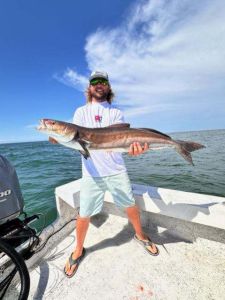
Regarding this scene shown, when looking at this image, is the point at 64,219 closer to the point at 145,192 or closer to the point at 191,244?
the point at 145,192

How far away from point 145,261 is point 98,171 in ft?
4.55

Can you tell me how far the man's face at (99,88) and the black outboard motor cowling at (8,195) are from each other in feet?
4.81

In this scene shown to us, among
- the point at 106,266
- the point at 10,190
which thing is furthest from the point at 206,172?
the point at 10,190

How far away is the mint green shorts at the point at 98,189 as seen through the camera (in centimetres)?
292

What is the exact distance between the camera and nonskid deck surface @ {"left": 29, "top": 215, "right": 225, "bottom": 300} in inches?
97.4

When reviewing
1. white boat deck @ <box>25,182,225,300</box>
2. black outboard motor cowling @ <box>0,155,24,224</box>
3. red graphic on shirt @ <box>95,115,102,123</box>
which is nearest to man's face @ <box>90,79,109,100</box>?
red graphic on shirt @ <box>95,115,102,123</box>

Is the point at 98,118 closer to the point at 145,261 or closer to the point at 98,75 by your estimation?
the point at 98,75

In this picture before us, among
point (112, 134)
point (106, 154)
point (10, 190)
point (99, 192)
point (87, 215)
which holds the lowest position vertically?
point (87, 215)

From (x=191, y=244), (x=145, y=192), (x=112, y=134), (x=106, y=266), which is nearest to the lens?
(x=112, y=134)

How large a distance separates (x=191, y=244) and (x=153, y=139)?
168 cm

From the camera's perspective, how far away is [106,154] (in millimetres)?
2895

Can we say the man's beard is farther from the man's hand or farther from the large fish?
the man's hand

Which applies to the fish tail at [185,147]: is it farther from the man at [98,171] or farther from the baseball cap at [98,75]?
the baseball cap at [98,75]

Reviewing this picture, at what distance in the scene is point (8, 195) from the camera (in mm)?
2436
